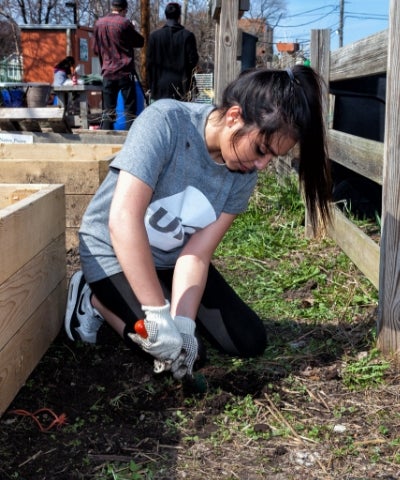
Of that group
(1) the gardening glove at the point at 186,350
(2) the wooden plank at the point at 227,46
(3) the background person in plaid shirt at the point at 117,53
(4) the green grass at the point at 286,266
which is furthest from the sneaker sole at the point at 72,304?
(3) the background person in plaid shirt at the point at 117,53

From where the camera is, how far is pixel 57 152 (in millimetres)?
4922

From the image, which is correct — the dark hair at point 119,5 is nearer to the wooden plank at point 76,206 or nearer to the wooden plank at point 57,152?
the wooden plank at point 57,152

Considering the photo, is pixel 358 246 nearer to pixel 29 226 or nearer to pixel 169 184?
pixel 169 184

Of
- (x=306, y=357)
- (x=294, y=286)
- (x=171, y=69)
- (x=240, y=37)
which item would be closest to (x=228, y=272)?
(x=294, y=286)

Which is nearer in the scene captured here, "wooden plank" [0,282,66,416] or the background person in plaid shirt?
Answer: "wooden plank" [0,282,66,416]

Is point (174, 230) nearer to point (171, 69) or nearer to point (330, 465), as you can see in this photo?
point (330, 465)

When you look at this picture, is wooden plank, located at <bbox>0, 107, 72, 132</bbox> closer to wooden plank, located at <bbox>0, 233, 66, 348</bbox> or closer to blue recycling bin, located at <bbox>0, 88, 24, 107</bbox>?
wooden plank, located at <bbox>0, 233, 66, 348</bbox>

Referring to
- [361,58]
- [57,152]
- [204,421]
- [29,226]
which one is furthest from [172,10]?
[204,421]

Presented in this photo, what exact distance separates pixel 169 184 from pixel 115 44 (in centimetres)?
610

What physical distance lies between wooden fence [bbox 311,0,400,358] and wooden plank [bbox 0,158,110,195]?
59.5 inches

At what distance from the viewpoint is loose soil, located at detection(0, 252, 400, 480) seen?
6.54 feet

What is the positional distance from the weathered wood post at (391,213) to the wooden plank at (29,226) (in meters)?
1.35

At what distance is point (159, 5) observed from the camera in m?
25.8

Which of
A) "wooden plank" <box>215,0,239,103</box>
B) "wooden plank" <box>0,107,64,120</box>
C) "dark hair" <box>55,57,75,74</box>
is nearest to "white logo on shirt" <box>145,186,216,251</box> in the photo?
"wooden plank" <box>215,0,239,103</box>
